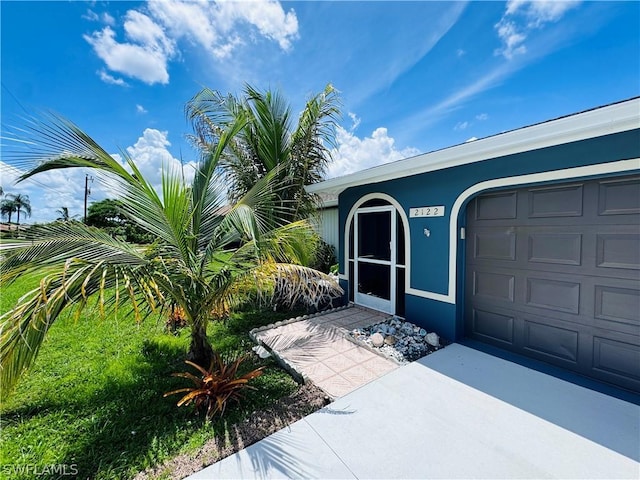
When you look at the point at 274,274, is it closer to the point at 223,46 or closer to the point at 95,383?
the point at 95,383

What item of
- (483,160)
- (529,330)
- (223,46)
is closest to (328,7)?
(223,46)

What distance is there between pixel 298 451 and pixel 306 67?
28.2ft

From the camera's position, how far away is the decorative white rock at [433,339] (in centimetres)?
482

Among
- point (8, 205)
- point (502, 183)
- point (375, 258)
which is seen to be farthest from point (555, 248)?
point (8, 205)

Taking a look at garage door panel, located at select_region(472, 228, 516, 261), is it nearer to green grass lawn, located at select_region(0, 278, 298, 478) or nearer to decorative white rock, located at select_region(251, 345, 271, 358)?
green grass lawn, located at select_region(0, 278, 298, 478)

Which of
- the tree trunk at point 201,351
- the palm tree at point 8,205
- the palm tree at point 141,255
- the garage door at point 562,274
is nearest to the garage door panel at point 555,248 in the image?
the garage door at point 562,274

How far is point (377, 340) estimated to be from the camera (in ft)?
16.0

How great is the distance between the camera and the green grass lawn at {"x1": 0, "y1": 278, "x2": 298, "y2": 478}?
107 inches

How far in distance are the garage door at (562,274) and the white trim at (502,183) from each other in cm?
30

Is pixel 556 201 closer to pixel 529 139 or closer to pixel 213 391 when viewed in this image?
pixel 529 139

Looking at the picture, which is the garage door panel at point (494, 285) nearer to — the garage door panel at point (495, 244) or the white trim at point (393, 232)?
the garage door panel at point (495, 244)

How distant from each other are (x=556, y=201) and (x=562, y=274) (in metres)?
1.05

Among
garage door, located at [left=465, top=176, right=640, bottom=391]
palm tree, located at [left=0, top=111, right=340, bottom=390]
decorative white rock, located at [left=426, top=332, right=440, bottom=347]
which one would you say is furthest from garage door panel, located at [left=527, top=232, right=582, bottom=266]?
palm tree, located at [left=0, top=111, right=340, bottom=390]

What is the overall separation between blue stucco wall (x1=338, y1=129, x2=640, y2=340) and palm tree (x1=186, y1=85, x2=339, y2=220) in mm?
1956
